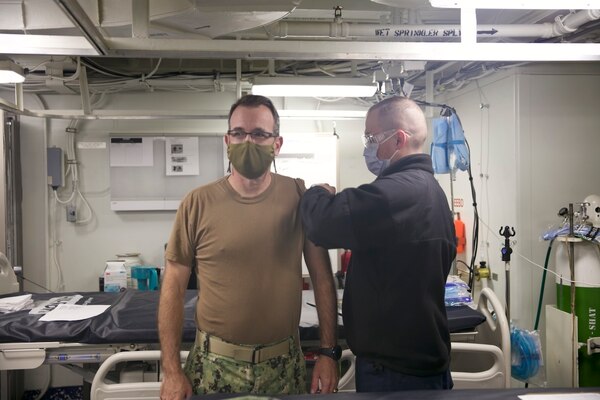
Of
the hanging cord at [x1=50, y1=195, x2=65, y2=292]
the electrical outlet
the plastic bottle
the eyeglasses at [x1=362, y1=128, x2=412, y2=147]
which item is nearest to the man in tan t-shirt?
the eyeglasses at [x1=362, y1=128, x2=412, y2=147]

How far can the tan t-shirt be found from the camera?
175 centimetres

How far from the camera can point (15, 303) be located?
2895mm

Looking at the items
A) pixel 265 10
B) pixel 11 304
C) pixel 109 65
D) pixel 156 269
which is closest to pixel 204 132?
pixel 109 65

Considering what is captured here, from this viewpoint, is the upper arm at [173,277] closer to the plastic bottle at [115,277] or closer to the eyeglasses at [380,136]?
the eyeglasses at [380,136]

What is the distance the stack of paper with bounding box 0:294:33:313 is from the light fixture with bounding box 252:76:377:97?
212cm

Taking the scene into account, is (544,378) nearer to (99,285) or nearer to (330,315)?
(330,315)

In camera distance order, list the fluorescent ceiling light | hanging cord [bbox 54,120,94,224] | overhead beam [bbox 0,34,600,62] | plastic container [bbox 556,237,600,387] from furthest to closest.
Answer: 1. hanging cord [bbox 54,120,94,224]
2. plastic container [bbox 556,237,600,387]
3. overhead beam [bbox 0,34,600,62]
4. the fluorescent ceiling light

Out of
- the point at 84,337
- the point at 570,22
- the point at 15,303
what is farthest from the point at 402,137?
the point at 15,303

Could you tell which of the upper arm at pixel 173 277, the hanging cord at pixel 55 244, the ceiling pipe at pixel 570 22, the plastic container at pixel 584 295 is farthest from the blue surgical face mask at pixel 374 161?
the hanging cord at pixel 55 244

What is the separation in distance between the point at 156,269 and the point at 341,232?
3094 millimetres

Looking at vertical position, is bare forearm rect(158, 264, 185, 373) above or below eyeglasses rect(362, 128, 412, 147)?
below

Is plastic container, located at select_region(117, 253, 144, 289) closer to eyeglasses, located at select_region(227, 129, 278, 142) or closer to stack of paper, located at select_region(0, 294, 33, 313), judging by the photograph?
stack of paper, located at select_region(0, 294, 33, 313)

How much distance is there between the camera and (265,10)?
1977 mm

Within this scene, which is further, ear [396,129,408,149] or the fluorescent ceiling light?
Answer: ear [396,129,408,149]
